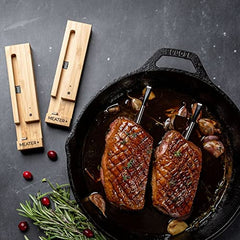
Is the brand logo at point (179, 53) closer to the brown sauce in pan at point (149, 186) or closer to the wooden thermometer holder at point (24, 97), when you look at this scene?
the brown sauce in pan at point (149, 186)

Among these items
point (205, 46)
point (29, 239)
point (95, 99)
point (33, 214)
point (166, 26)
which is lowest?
point (29, 239)

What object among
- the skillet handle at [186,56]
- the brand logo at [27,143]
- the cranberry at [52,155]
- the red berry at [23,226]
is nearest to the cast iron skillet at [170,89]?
the skillet handle at [186,56]

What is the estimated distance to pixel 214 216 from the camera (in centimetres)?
360

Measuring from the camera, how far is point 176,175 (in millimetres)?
3328

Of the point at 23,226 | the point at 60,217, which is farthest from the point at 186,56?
the point at 23,226

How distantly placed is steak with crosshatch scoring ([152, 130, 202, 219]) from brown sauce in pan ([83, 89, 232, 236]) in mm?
188

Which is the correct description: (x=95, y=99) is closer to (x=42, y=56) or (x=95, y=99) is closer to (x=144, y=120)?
(x=144, y=120)

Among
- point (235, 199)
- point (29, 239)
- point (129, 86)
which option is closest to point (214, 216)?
point (235, 199)

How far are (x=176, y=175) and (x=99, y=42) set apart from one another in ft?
4.80

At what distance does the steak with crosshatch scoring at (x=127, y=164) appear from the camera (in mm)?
3311

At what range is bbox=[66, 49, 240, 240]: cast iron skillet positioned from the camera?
11.1 feet

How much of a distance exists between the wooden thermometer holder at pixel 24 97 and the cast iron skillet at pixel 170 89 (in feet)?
1.59

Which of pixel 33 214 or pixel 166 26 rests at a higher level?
pixel 166 26

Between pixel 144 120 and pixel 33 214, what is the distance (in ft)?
4.23
